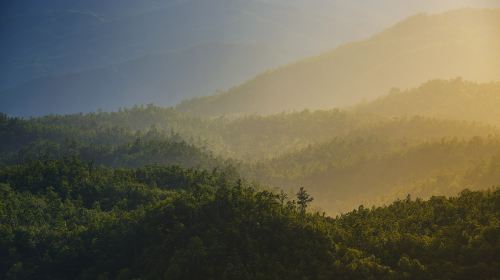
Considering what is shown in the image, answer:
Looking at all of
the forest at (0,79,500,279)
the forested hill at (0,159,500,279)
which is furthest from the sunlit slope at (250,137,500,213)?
the forested hill at (0,159,500,279)

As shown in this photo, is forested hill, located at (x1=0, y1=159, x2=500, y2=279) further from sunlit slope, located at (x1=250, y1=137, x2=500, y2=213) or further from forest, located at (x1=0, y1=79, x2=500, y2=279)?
sunlit slope, located at (x1=250, y1=137, x2=500, y2=213)

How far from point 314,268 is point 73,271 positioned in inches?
966

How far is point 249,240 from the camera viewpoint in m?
55.1

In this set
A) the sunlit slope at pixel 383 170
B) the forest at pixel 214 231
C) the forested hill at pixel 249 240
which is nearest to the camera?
the forested hill at pixel 249 240

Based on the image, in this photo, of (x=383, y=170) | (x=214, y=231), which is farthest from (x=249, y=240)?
(x=383, y=170)

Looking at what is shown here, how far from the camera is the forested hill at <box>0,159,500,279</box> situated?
50.6 m

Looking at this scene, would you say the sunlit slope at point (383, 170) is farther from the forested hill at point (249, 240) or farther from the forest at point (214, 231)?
the forested hill at point (249, 240)

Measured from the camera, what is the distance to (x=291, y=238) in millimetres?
55531

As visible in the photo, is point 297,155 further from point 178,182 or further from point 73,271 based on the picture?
point 73,271

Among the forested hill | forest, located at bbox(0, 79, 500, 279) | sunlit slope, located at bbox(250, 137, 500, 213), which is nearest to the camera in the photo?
the forested hill

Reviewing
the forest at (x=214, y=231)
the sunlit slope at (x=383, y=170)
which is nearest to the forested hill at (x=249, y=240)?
the forest at (x=214, y=231)

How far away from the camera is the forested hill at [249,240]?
5059 centimetres

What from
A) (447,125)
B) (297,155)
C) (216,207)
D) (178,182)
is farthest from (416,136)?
(216,207)

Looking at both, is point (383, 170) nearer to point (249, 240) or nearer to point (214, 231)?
point (214, 231)
